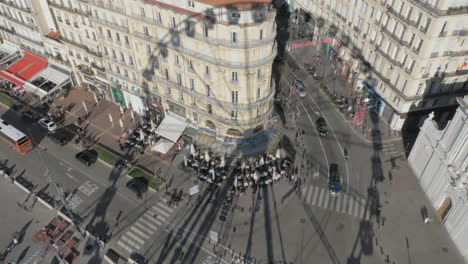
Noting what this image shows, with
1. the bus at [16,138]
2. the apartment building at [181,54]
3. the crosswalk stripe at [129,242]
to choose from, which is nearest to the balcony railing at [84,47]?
the apartment building at [181,54]

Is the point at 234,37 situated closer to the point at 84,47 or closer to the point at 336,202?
the point at 336,202

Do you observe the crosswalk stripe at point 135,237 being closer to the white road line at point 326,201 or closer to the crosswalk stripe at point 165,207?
the crosswalk stripe at point 165,207

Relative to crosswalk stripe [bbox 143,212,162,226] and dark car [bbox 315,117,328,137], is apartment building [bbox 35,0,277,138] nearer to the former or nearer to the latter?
dark car [bbox 315,117,328,137]

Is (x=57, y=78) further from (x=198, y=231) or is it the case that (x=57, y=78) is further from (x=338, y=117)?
(x=338, y=117)

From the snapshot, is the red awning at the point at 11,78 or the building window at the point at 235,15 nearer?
the building window at the point at 235,15

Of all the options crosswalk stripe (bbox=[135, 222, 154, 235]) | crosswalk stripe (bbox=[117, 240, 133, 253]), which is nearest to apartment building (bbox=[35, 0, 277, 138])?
crosswalk stripe (bbox=[135, 222, 154, 235])

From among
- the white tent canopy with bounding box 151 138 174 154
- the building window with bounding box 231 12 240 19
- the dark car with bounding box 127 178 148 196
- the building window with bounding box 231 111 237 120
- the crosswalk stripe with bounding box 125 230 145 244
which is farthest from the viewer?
the white tent canopy with bounding box 151 138 174 154
